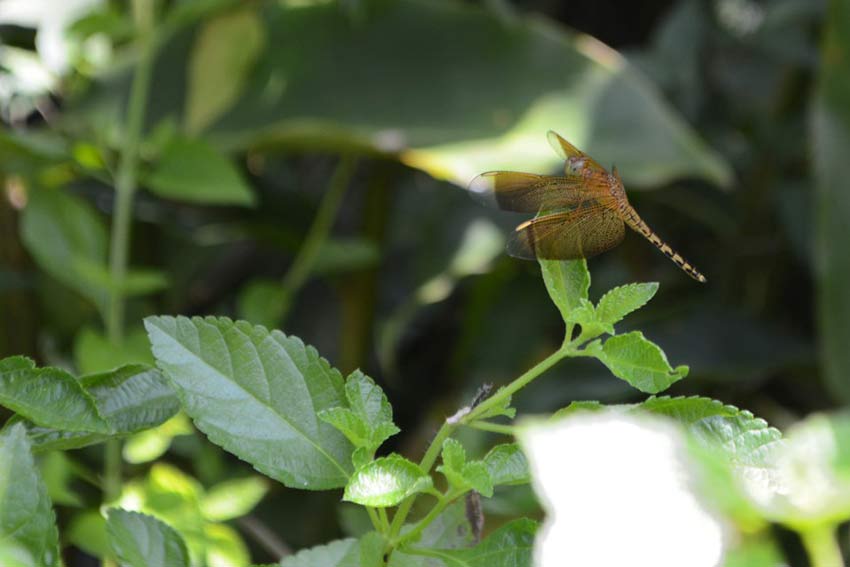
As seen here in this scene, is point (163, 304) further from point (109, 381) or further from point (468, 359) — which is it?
point (109, 381)

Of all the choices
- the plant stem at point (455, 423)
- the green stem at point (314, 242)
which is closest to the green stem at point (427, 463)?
the plant stem at point (455, 423)

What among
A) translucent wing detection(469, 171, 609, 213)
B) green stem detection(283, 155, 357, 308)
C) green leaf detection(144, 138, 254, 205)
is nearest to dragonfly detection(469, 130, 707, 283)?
translucent wing detection(469, 171, 609, 213)

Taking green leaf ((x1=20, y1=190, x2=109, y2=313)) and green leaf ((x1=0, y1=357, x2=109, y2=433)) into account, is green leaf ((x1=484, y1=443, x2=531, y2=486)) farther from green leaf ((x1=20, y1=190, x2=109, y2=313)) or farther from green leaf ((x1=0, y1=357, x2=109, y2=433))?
green leaf ((x1=20, y1=190, x2=109, y2=313))

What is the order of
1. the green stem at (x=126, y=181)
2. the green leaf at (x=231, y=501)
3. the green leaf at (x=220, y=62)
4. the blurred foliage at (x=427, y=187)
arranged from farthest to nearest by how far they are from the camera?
the green leaf at (x=220, y=62)
the blurred foliage at (x=427, y=187)
the green stem at (x=126, y=181)
the green leaf at (x=231, y=501)

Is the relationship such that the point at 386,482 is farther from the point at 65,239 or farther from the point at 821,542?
the point at 65,239

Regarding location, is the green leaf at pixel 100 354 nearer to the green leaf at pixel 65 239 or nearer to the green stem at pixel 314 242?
the green leaf at pixel 65 239

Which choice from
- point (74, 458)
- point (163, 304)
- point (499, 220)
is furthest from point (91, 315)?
point (499, 220)
